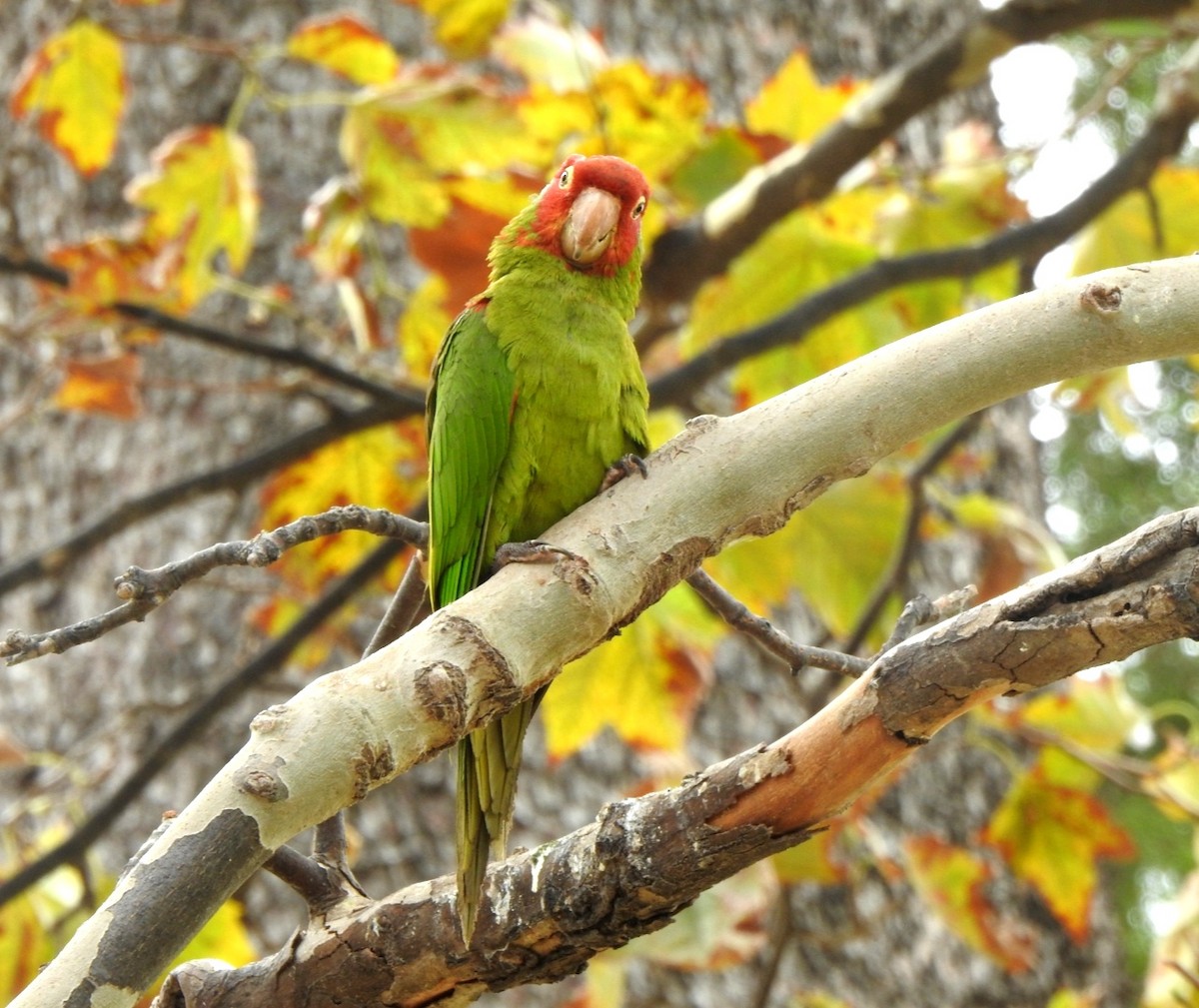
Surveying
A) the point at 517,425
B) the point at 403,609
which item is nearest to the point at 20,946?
the point at 403,609

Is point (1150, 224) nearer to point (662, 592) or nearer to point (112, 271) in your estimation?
point (662, 592)

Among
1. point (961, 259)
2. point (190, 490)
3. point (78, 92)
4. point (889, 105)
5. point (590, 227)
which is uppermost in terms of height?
point (78, 92)

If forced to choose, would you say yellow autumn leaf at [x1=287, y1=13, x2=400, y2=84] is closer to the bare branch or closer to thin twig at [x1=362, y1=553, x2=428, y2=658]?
the bare branch

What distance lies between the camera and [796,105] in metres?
3.30

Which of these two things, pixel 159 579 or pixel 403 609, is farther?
pixel 403 609

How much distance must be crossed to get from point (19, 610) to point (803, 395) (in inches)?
136

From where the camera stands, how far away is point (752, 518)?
1.50 metres

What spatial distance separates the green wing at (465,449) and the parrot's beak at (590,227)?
23cm

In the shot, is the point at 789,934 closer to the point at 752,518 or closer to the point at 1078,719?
the point at 1078,719

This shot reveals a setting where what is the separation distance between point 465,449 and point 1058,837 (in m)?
1.90

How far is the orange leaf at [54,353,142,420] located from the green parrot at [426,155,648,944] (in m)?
1.21

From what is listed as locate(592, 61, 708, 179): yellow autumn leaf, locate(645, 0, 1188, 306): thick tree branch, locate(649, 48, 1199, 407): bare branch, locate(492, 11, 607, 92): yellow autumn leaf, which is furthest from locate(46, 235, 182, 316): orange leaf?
locate(645, 0, 1188, 306): thick tree branch

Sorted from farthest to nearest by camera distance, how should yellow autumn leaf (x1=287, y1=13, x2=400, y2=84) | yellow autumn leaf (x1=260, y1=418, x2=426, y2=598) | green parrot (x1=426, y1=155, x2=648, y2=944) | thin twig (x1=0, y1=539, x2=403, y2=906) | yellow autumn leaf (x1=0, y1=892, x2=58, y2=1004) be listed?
yellow autumn leaf (x1=260, y1=418, x2=426, y2=598) < thin twig (x1=0, y1=539, x2=403, y2=906) < yellow autumn leaf (x1=287, y1=13, x2=400, y2=84) < yellow autumn leaf (x1=0, y1=892, x2=58, y2=1004) < green parrot (x1=426, y1=155, x2=648, y2=944)

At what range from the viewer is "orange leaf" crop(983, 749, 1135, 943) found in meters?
3.17
